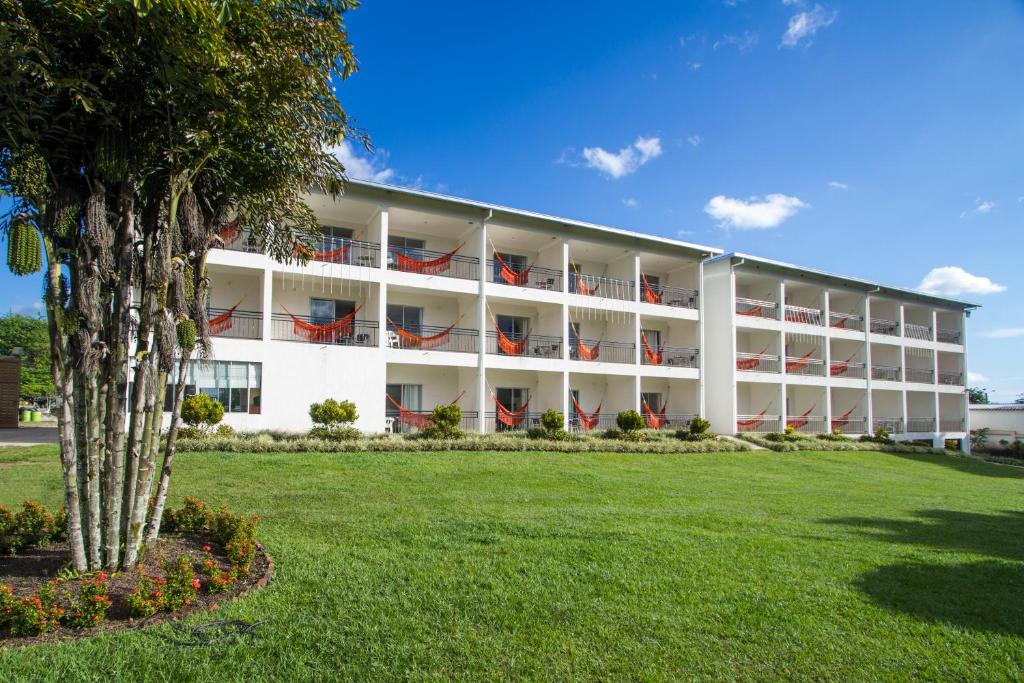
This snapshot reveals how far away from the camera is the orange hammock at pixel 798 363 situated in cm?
2714

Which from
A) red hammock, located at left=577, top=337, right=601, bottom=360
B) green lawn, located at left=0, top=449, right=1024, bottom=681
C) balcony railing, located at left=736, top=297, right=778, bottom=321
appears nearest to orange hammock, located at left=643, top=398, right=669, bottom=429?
red hammock, located at left=577, top=337, right=601, bottom=360

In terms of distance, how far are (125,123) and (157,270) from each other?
1.27m

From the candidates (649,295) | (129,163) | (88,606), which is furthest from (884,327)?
(88,606)

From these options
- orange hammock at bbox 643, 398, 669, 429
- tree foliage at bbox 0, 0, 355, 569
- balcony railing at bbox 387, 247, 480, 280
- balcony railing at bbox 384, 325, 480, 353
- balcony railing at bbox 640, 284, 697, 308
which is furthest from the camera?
balcony railing at bbox 640, 284, 697, 308

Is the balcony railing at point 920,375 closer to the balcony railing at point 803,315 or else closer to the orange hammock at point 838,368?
the orange hammock at point 838,368

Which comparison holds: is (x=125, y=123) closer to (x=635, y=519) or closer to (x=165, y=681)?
(x=165, y=681)

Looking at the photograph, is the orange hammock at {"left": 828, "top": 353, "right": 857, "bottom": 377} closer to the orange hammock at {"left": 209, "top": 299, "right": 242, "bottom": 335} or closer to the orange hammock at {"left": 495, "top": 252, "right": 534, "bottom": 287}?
the orange hammock at {"left": 495, "top": 252, "right": 534, "bottom": 287}

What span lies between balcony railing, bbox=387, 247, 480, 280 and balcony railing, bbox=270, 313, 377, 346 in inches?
86.4

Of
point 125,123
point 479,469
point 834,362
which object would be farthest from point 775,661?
point 834,362

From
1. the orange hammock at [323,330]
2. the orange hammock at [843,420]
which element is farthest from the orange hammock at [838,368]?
the orange hammock at [323,330]

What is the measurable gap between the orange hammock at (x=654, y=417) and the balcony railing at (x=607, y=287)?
4499 mm

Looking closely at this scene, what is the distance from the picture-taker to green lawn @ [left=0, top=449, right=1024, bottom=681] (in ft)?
12.7

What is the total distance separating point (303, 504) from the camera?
867 cm

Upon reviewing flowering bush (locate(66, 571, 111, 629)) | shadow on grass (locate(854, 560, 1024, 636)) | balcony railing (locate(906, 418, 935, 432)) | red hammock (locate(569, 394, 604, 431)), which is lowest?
balcony railing (locate(906, 418, 935, 432))
